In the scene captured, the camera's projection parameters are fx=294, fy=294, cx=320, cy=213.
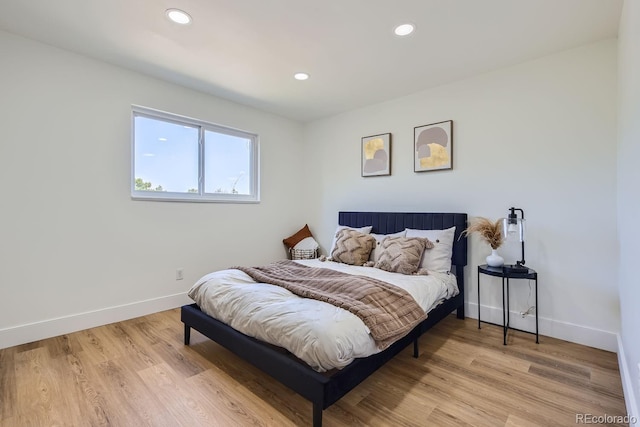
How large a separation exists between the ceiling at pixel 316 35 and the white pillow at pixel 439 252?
165 cm

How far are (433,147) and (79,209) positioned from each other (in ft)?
12.0

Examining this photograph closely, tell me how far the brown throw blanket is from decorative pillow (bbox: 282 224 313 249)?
181 cm

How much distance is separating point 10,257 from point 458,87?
14.7ft

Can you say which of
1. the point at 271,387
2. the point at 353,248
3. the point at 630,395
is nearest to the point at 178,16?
the point at 353,248

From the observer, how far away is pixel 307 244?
4.45m

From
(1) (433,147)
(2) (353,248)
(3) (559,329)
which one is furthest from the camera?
(1) (433,147)

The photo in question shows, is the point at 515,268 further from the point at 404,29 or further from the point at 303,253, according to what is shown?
the point at 303,253

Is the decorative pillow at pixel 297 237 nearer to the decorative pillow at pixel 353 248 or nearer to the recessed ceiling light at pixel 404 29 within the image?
the decorative pillow at pixel 353 248

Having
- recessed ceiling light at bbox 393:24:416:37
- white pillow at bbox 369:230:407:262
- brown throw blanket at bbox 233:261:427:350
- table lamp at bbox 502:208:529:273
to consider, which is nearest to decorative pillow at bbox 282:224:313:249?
white pillow at bbox 369:230:407:262

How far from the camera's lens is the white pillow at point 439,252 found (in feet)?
9.46

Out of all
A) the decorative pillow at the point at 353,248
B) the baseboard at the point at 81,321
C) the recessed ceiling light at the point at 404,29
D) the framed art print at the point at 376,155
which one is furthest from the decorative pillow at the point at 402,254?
the baseboard at the point at 81,321

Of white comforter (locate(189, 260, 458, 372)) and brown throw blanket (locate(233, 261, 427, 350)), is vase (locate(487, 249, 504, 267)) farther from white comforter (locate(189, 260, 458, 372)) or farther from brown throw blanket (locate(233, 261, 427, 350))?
brown throw blanket (locate(233, 261, 427, 350))

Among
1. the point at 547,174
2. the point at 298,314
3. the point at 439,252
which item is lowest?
the point at 298,314

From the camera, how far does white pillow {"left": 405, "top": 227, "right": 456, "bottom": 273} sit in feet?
9.46
